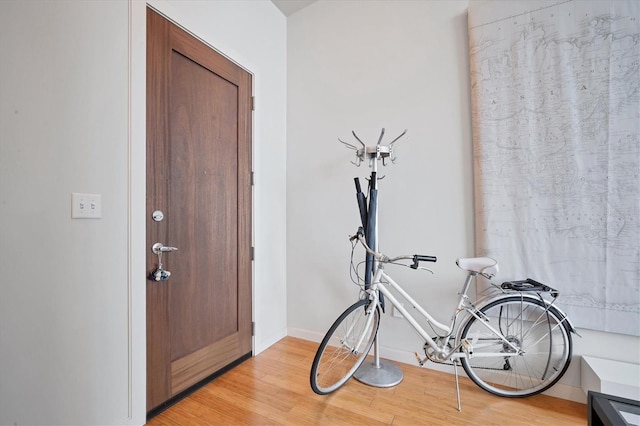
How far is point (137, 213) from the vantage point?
1545 millimetres

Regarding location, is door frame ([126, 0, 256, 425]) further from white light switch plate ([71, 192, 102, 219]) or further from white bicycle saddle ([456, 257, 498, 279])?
white bicycle saddle ([456, 257, 498, 279])

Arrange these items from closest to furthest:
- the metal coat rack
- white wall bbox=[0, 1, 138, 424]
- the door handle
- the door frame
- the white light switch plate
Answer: white wall bbox=[0, 1, 138, 424] → the white light switch plate → the door frame → the door handle → the metal coat rack

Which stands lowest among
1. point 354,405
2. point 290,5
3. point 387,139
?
point 354,405

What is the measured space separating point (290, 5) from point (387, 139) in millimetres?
1588

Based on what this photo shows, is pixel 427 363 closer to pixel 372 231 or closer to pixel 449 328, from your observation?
pixel 449 328

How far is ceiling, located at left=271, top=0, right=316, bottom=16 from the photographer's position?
104 inches

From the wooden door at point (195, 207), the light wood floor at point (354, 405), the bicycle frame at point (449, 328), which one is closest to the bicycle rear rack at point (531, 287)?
the bicycle frame at point (449, 328)

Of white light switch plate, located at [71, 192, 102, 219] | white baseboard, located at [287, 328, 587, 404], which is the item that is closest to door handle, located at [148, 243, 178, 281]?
white light switch plate, located at [71, 192, 102, 219]

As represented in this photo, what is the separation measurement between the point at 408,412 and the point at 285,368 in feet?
3.00

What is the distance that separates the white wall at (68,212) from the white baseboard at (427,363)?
140cm

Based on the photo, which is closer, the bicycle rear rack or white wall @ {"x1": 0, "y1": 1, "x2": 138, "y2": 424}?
white wall @ {"x1": 0, "y1": 1, "x2": 138, "y2": 424}

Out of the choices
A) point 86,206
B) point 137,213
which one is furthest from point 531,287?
point 86,206

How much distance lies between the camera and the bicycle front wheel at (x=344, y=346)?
179cm

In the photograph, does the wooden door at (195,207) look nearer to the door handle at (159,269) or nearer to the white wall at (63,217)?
the door handle at (159,269)
